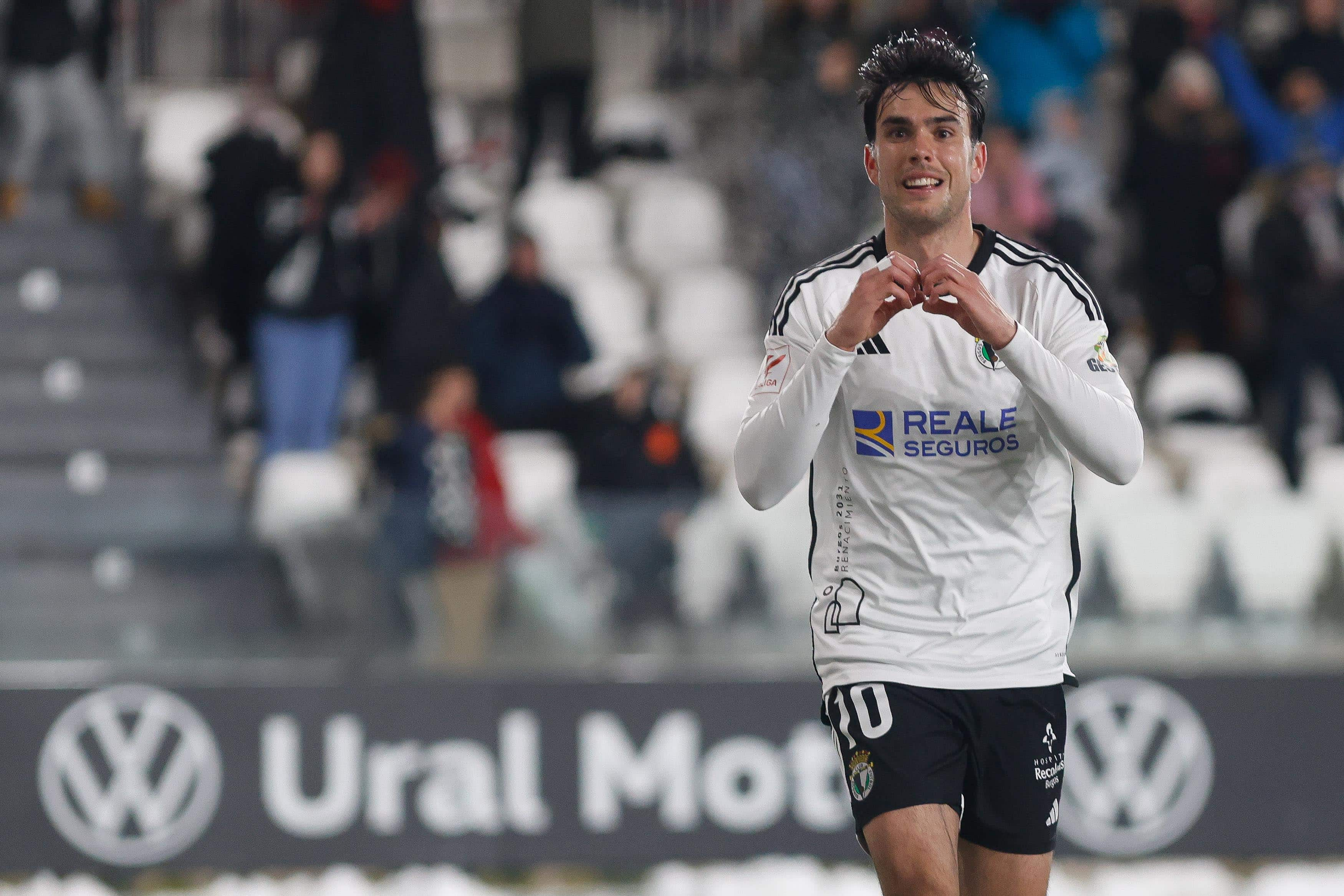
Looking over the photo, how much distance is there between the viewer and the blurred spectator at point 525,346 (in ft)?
29.8

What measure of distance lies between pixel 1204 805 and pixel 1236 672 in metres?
0.54

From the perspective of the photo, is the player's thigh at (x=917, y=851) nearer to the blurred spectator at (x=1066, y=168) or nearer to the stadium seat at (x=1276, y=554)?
the stadium seat at (x=1276, y=554)

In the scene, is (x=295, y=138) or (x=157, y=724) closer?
(x=157, y=724)

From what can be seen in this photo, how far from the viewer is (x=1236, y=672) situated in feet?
25.5

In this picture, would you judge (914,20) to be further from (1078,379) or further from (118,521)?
(1078,379)

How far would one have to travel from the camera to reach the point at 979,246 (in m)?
3.80

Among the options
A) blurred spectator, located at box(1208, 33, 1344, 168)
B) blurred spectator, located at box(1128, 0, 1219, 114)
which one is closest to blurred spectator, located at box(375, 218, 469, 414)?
blurred spectator, located at box(1128, 0, 1219, 114)

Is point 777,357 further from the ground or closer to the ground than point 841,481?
further from the ground

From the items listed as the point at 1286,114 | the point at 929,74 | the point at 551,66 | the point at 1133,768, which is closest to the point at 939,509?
the point at 929,74

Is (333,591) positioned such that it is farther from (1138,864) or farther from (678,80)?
(678,80)

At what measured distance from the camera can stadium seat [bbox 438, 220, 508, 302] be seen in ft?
33.9

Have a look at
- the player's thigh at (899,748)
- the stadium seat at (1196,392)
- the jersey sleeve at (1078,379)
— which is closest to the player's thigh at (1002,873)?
the player's thigh at (899,748)

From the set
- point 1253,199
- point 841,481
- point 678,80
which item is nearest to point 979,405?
point 841,481

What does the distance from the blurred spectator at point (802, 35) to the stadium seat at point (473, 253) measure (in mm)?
1716
